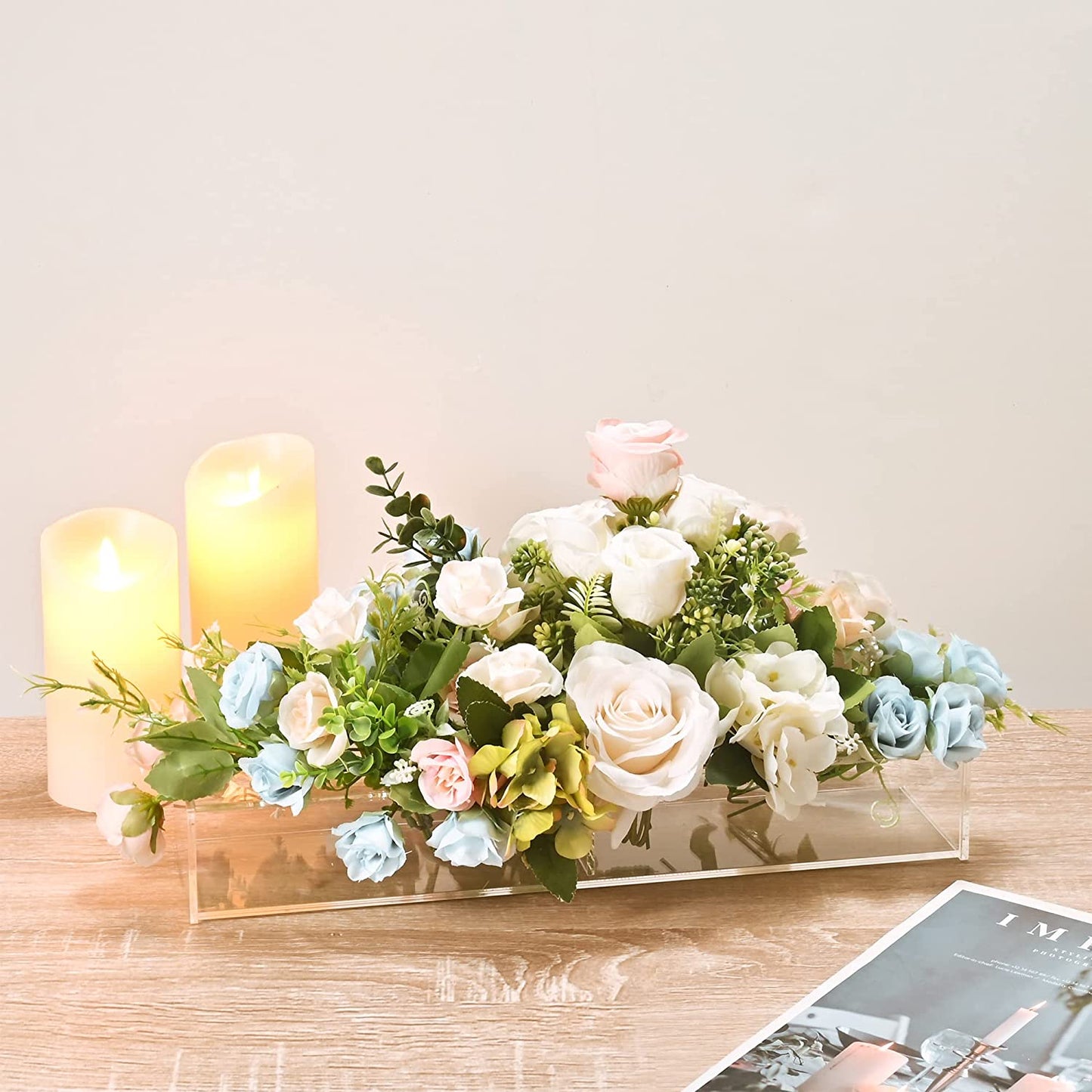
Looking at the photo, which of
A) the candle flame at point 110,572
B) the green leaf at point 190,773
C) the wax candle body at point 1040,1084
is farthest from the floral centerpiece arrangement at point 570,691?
the wax candle body at point 1040,1084

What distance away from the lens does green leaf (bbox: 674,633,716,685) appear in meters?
0.77

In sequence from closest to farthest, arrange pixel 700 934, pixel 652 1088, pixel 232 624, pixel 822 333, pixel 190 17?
pixel 652 1088 < pixel 700 934 < pixel 232 624 < pixel 190 17 < pixel 822 333

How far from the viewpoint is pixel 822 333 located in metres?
1.21

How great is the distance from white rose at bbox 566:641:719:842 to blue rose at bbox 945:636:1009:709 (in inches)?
7.6

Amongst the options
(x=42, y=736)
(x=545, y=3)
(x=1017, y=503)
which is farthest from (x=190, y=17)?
(x=1017, y=503)

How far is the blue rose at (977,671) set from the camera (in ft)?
2.76

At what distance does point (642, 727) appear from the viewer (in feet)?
2.36

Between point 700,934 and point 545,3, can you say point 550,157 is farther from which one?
point 700,934

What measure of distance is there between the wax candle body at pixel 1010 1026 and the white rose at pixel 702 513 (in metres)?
0.32

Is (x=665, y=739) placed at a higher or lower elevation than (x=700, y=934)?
higher

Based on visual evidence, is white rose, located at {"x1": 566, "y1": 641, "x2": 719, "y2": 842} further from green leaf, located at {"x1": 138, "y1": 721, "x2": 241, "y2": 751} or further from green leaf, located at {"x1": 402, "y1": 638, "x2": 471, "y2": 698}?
green leaf, located at {"x1": 138, "y1": 721, "x2": 241, "y2": 751}

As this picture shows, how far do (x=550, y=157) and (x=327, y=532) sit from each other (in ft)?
1.30

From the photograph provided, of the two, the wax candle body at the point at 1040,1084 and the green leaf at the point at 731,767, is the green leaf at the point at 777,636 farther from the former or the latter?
the wax candle body at the point at 1040,1084

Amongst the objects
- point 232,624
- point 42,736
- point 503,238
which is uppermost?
point 503,238
